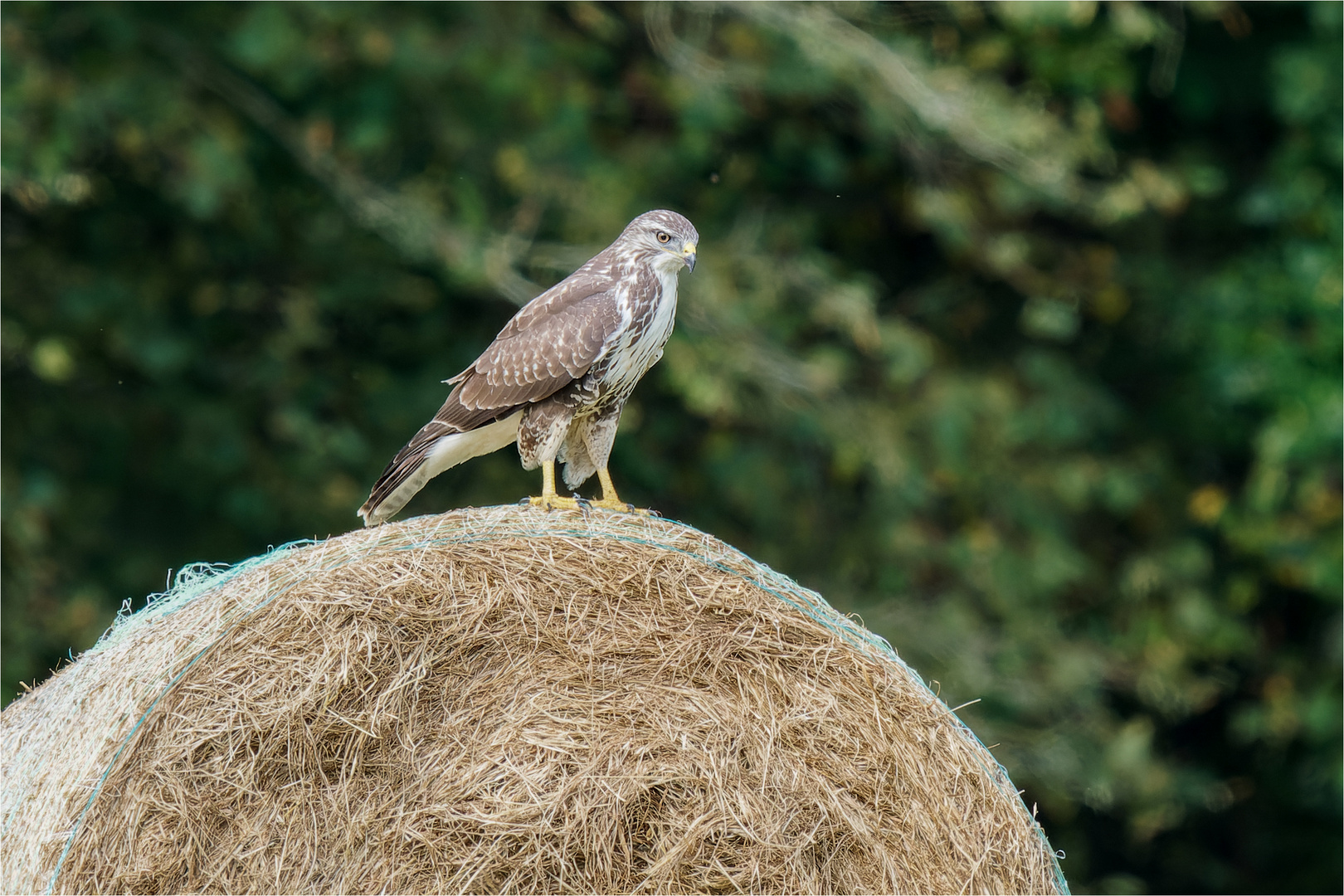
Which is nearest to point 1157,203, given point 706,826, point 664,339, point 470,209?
point 470,209

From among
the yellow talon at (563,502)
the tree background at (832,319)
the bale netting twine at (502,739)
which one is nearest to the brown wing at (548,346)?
the yellow talon at (563,502)

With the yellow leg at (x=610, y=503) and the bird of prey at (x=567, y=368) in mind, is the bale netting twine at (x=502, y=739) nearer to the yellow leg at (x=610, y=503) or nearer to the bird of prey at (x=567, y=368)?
the yellow leg at (x=610, y=503)

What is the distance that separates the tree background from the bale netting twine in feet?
11.7

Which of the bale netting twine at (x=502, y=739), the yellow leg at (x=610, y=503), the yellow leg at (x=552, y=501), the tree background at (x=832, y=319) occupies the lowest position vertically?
the bale netting twine at (x=502, y=739)

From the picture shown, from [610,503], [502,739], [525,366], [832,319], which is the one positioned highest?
[832,319]

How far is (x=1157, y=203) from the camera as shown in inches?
326

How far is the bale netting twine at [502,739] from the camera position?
313 cm

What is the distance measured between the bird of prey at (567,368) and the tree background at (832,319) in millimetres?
2801

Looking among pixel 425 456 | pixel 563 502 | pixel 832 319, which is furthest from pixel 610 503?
pixel 832 319

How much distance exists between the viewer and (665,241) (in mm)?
4137

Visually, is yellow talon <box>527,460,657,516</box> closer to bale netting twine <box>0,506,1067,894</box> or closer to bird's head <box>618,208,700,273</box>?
bale netting twine <box>0,506,1067,894</box>

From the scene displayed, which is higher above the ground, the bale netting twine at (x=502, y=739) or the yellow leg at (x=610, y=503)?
the yellow leg at (x=610, y=503)

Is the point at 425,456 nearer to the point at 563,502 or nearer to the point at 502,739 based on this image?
the point at 563,502

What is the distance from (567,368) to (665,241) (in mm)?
511
